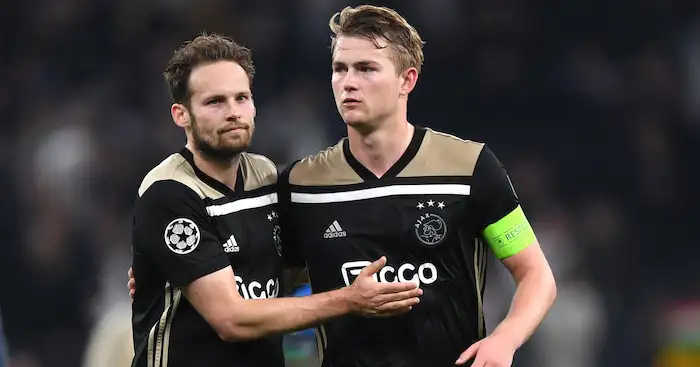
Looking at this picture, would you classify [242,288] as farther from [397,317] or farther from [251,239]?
[397,317]

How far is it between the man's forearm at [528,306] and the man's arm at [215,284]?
381 millimetres

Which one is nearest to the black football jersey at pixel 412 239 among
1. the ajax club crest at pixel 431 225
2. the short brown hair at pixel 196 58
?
the ajax club crest at pixel 431 225

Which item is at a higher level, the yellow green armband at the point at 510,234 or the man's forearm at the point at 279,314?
the yellow green armband at the point at 510,234

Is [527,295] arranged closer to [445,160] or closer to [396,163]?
[445,160]

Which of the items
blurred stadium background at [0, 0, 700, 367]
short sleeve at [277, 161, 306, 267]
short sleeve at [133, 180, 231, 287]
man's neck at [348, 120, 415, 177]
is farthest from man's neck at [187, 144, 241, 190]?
blurred stadium background at [0, 0, 700, 367]

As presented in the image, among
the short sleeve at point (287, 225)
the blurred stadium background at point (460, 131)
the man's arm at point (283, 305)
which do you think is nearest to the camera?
the man's arm at point (283, 305)

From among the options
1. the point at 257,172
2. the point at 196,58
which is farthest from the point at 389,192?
the point at 196,58

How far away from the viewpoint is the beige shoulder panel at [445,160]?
452 cm

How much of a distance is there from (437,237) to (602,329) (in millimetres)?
4215

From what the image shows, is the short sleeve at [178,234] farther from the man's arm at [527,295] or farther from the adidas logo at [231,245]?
the man's arm at [527,295]

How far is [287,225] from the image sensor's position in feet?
15.3

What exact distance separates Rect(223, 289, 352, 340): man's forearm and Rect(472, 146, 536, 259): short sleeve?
25.4 inches

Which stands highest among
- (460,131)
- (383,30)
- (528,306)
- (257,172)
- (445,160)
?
(460,131)

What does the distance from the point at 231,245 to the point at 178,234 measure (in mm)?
191
